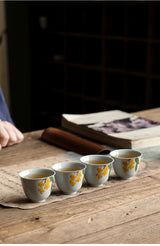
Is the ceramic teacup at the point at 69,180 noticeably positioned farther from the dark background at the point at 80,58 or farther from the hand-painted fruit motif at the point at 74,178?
the dark background at the point at 80,58

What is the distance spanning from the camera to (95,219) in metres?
0.85

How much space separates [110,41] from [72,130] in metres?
2.17

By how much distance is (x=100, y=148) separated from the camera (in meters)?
1.28

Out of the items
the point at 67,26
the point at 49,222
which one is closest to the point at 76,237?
the point at 49,222

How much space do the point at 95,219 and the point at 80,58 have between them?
3.25 m

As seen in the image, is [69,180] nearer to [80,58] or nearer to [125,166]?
[125,166]

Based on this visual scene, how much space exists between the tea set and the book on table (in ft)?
0.63

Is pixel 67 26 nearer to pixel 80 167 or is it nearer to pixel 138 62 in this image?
pixel 138 62

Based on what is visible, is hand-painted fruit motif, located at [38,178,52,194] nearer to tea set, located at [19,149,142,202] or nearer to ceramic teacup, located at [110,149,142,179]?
tea set, located at [19,149,142,202]

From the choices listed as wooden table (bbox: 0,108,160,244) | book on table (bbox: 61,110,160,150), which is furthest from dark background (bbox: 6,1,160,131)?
wooden table (bbox: 0,108,160,244)

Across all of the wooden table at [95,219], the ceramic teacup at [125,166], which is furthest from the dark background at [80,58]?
the wooden table at [95,219]

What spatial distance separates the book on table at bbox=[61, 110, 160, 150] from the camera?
1324mm

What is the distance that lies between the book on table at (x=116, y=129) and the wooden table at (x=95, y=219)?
272mm

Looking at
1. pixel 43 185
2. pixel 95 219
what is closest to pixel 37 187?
pixel 43 185
